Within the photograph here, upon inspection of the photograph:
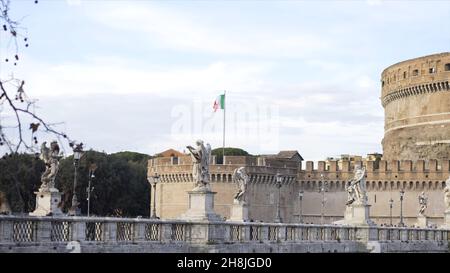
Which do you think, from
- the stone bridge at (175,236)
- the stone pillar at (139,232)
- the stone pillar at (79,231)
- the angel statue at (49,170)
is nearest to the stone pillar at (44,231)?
the stone bridge at (175,236)

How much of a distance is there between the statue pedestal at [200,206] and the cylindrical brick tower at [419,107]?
58397mm

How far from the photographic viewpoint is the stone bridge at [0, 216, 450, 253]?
1914cm

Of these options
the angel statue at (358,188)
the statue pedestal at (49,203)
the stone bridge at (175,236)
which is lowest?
the stone bridge at (175,236)

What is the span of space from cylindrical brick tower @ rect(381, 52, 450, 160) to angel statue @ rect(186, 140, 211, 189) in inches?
2278

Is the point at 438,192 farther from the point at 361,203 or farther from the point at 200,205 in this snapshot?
the point at 200,205

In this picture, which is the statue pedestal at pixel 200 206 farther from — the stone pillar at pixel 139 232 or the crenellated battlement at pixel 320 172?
the crenellated battlement at pixel 320 172

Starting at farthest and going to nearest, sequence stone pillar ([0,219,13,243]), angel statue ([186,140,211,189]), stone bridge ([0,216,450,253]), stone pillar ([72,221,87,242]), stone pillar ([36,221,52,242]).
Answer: angel statue ([186,140,211,189]) → stone pillar ([72,221,87,242]) → stone pillar ([36,221,52,242]) → stone bridge ([0,216,450,253]) → stone pillar ([0,219,13,243])

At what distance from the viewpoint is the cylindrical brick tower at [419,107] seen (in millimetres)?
80188

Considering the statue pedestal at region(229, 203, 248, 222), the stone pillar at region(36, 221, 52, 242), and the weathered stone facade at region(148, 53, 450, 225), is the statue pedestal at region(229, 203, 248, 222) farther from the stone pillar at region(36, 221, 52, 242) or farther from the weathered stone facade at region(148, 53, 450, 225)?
the weathered stone facade at region(148, 53, 450, 225)

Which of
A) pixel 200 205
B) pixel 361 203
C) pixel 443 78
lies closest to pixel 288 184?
pixel 443 78

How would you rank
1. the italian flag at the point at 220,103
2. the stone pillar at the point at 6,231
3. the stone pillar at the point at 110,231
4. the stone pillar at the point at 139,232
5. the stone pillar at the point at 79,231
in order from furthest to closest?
the italian flag at the point at 220,103 → the stone pillar at the point at 139,232 → the stone pillar at the point at 110,231 → the stone pillar at the point at 79,231 → the stone pillar at the point at 6,231

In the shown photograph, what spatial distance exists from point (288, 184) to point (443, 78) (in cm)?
1784

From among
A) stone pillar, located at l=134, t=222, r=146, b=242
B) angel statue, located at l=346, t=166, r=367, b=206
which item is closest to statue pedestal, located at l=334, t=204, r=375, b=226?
angel statue, located at l=346, t=166, r=367, b=206

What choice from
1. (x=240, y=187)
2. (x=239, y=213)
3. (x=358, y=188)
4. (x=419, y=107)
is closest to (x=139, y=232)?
(x=239, y=213)
